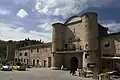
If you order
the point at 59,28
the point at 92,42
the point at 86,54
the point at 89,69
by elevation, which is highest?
the point at 59,28

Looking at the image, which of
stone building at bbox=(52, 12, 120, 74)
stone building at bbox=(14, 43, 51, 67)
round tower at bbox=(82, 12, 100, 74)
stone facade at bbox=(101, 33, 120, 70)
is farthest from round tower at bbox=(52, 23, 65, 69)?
stone facade at bbox=(101, 33, 120, 70)

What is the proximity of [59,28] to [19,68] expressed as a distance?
1394 centimetres

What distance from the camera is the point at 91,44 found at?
3994 cm

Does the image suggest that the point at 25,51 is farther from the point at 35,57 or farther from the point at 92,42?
the point at 92,42

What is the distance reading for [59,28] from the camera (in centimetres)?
4797

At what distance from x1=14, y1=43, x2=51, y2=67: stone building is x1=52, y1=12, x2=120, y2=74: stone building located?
623 centimetres

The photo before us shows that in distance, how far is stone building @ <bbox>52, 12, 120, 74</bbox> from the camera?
3809cm

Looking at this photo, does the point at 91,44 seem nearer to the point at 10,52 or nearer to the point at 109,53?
the point at 109,53

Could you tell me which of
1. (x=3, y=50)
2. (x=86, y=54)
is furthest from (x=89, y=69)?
(x=3, y=50)

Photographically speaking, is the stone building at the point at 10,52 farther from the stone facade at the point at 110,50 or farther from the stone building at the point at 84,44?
the stone facade at the point at 110,50

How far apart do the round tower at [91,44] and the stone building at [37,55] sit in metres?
15.1

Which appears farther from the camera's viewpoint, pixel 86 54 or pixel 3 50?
pixel 3 50

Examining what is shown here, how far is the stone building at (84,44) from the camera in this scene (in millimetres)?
38094

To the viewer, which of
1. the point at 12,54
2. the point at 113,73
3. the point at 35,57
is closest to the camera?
the point at 113,73
